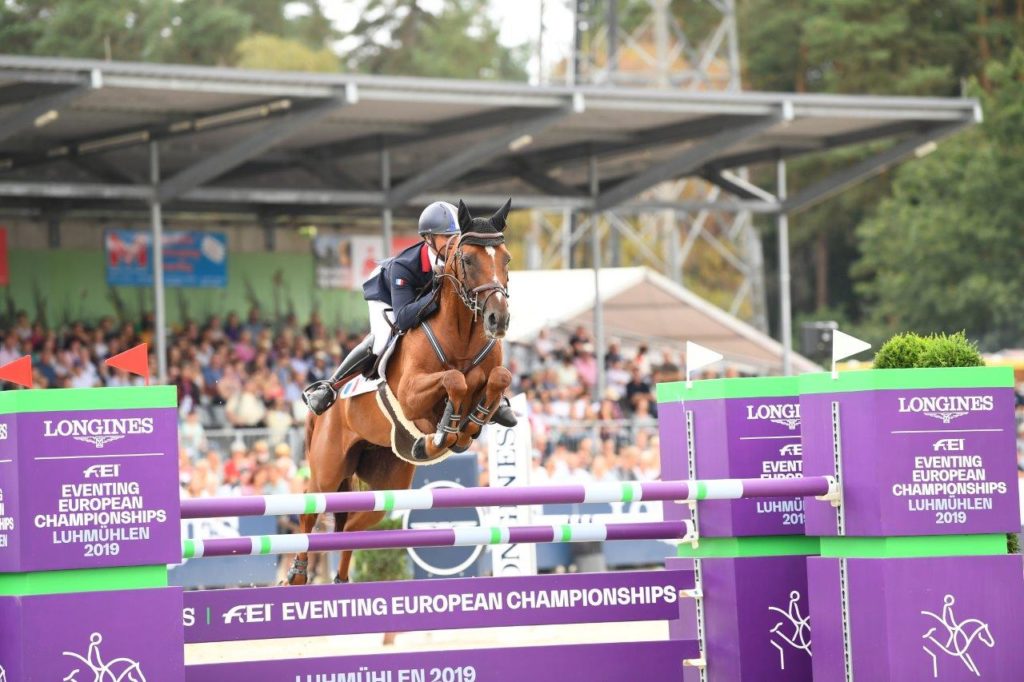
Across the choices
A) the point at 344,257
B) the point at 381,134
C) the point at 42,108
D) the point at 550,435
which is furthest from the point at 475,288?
the point at 344,257

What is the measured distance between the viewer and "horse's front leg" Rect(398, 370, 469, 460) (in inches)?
309

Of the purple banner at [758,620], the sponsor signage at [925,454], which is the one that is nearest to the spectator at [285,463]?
the purple banner at [758,620]

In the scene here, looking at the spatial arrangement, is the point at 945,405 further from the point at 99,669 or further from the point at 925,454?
the point at 99,669

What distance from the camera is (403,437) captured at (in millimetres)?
8578

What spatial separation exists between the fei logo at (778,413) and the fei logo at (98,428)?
9.07ft

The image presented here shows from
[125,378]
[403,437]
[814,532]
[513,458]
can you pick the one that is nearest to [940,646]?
[814,532]

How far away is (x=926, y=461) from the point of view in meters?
6.66

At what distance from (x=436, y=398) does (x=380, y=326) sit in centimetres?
93

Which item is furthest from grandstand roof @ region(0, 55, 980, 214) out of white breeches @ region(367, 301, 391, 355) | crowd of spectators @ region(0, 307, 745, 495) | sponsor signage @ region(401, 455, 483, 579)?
white breeches @ region(367, 301, 391, 355)

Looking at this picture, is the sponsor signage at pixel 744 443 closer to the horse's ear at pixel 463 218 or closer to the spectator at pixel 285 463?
the horse's ear at pixel 463 218

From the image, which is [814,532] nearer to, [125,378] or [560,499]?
[560,499]

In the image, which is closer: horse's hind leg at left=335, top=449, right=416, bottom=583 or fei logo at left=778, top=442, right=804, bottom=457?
fei logo at left=778, top=442, right=804, bottom=457

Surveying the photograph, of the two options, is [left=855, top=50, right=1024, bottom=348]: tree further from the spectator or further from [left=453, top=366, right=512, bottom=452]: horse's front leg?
[left=453, top=366, right=512, bottom=452]: horse's front leg

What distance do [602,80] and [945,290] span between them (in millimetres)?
16075
